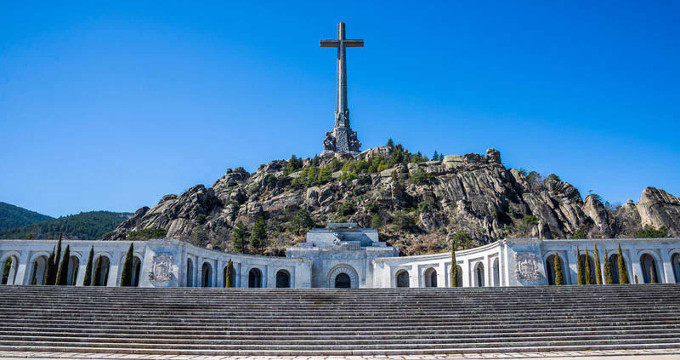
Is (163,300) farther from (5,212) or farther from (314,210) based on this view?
(5,212)

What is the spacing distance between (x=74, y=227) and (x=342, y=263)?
80896 mm

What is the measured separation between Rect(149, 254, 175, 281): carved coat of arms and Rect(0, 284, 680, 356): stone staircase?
757cm

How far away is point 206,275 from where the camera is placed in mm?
42094

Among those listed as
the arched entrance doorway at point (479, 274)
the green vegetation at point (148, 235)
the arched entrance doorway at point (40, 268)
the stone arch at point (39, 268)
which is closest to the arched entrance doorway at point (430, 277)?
the arched entrance doorway at point (479, 274)

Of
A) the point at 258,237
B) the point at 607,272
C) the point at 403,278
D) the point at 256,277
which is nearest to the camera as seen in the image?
the point at 607,272

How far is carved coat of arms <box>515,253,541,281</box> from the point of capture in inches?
1368

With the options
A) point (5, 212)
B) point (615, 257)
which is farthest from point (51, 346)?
point (5, 212)

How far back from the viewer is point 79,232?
333 feet

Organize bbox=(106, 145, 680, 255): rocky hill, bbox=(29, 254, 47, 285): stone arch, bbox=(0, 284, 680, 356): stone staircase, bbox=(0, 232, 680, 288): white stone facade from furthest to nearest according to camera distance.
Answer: bbox=(106, 145, 680, 255): rocky hill
bbox=(29, 254, 47, 285): stone arch
bbox=(0, 232, 680, 288): white stone facade
bbox=(0, 284, 680, 356): stone staircase

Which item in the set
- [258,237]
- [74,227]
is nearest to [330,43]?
[258,237]

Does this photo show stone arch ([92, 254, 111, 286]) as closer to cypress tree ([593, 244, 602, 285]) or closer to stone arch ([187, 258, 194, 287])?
stone arch ([187, 258, 194, 287])

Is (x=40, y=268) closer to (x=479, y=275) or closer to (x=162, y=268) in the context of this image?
(x=162, y=268)

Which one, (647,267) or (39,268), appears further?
(39,268)

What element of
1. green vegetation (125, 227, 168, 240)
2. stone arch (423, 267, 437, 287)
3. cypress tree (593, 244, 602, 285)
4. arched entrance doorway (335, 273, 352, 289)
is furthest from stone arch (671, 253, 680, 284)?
green vegetation (125, 227, 168, 240)
